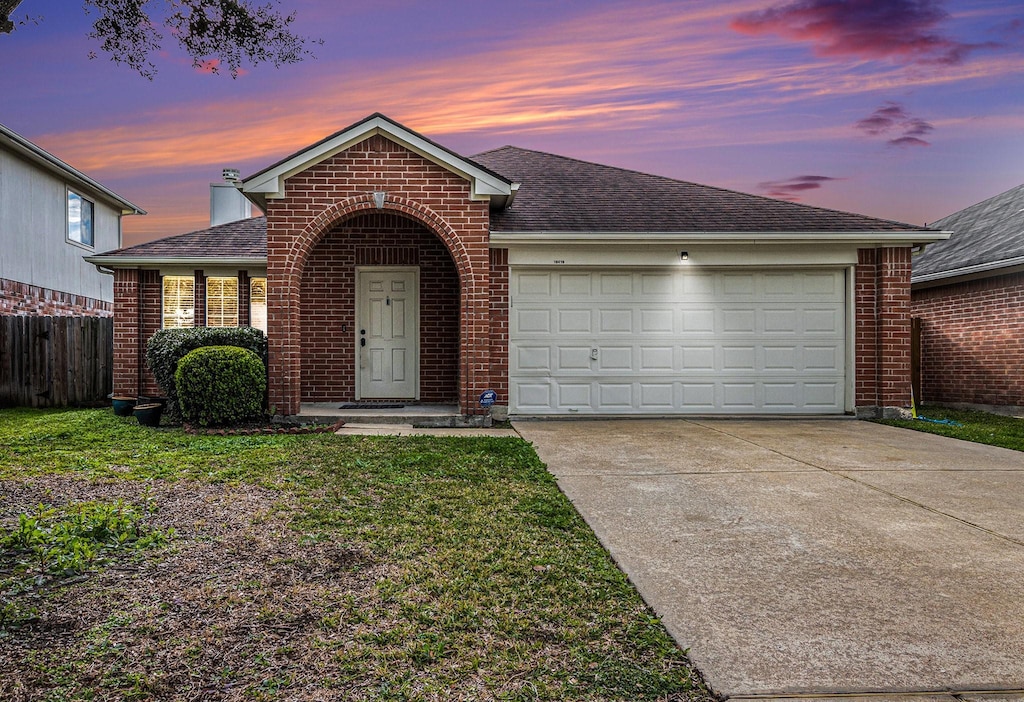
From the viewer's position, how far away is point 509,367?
1005 cm

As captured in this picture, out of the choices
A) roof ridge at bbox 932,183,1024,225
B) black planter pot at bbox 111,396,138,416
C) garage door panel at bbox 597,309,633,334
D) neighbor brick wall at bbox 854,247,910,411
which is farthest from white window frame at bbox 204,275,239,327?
roof ridge at bbox 932,183,1024,225

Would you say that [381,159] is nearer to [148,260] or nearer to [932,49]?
[148,260]

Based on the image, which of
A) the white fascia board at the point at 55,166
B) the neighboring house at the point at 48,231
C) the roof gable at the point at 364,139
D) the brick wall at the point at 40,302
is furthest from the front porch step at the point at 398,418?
the white fascia board at the point at 55,166

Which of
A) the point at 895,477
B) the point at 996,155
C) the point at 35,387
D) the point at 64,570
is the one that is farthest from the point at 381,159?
the point at 996,155

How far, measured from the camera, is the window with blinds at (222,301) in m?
11.9

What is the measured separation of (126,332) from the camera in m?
11.5

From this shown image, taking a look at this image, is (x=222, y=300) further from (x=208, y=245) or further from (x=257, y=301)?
(x=208, y=245)

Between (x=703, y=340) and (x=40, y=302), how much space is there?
16345 mm

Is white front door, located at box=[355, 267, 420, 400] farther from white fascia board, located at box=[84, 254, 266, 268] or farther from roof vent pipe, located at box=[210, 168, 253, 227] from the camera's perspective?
roof vent pipe, located at box=[210, 168, 253, 227]

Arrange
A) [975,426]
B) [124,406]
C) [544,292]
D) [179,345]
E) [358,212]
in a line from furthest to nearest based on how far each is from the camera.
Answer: [124,406], [544,292], [975,426], [358,212], [179,345]

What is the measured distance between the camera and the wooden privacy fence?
1228 cm

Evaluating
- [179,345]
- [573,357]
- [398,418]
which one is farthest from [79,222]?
[573,357]

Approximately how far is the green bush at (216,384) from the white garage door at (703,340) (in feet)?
16.0

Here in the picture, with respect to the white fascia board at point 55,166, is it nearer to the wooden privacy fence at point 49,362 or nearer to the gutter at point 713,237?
the wooden privacy fence at point 49,362
